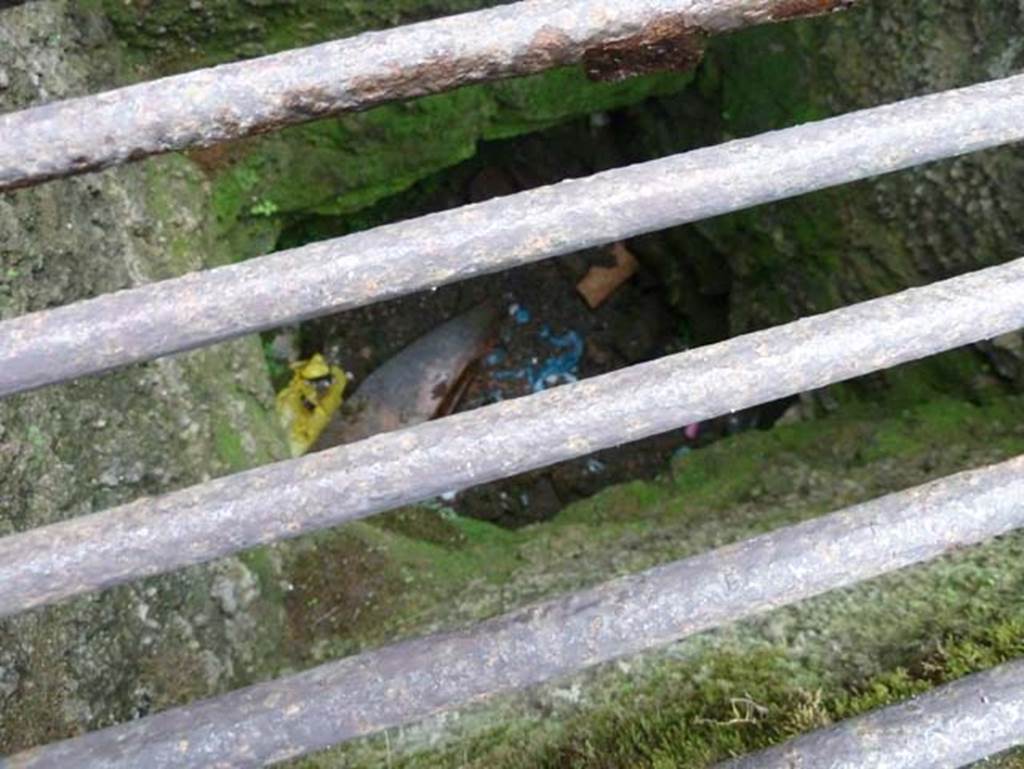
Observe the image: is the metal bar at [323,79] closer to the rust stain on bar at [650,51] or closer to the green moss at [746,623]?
the rust stain on bar at [650,51]

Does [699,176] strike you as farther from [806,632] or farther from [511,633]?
[806,632]

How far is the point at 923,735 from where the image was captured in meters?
1.02

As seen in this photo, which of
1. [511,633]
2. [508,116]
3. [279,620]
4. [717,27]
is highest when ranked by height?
[717,27]

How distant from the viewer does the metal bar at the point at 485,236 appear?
0.92m

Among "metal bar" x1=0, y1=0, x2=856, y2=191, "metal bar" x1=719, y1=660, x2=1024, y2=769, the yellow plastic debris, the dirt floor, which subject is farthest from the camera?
the dirt floor

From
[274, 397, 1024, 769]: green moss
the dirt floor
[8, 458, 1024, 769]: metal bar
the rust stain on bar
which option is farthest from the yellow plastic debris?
the rust stain on bar

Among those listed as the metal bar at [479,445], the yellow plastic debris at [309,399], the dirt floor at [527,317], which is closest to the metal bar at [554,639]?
the metal bar at [479,445]

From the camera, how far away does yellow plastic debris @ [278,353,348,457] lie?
98.0 inches

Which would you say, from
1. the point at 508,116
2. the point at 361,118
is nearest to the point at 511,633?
the point at 361,118

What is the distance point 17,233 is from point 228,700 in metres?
0.92

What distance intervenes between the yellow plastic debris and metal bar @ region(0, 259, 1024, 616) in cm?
148

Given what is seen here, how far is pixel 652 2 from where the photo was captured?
98 cm

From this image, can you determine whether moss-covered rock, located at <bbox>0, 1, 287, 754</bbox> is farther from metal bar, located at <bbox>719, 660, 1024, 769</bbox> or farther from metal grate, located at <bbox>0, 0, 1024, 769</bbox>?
metal bar, located at <bbox>719, 660, 1024, 769</bbox>

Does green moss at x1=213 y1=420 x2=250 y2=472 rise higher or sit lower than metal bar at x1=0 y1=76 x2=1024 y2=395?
lower
